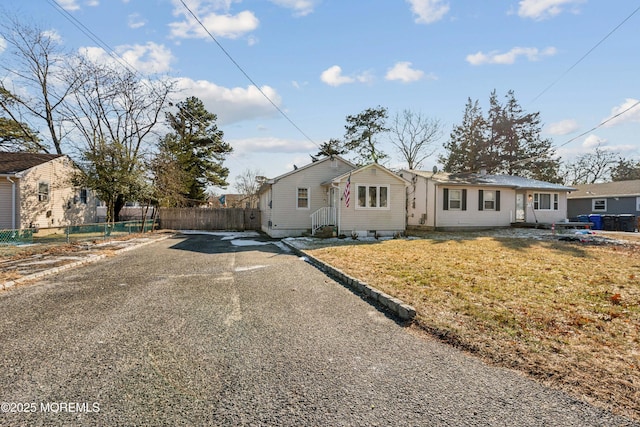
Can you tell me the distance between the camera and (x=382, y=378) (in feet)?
9.43

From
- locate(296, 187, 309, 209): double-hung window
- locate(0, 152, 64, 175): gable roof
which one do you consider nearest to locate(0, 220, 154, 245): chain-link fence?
locate(0, 152, 64, 175): gable roof

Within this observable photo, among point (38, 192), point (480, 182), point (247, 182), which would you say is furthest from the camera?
point (247, 182)

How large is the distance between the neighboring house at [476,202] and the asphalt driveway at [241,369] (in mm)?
15015

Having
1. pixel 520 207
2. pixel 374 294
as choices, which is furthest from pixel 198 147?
pixel 374 294

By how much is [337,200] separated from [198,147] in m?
18.9

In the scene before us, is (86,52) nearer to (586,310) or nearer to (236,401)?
(236,401)

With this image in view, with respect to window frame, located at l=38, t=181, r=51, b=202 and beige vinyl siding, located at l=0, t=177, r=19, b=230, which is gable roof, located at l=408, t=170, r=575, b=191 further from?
beige vinyl siding, located at l=0, t=177, r=19, b=230

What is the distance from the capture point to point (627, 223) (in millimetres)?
20547

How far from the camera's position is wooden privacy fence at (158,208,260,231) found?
23.9m

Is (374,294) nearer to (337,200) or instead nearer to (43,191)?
(337,200)

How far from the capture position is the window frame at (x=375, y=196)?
1608 centimetres

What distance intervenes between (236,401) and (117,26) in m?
10.7

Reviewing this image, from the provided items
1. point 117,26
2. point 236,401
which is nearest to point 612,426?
point 236,401

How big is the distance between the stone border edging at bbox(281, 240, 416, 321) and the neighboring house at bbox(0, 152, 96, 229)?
16.4 m
